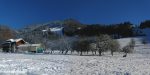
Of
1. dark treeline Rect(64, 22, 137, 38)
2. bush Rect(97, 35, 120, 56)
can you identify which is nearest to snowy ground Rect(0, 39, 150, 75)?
bush Rect(97, 35, 120, 56)

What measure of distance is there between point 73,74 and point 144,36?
92600mm

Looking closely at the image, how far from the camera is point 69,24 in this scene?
143000mm

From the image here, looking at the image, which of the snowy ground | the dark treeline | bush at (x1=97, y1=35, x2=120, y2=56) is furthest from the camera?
the dark treeline

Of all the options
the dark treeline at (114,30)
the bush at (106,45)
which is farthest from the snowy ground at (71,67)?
the dark treeline at (114,30)

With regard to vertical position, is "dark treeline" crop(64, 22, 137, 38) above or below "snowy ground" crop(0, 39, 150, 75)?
above

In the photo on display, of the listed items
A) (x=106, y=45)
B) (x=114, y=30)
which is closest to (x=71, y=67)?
(x=106, y=45)

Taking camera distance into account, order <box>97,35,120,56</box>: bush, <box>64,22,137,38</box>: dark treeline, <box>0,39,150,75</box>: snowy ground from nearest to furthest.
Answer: <box>0,39,150,75</box>: snowy ground < <box>97,35,120,56</box>: bush < <box>64,22,137,38</box>: dark treeline

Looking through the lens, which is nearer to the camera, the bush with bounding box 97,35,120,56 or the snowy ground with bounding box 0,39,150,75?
the snowy ground with bounding box 0,39,150,75

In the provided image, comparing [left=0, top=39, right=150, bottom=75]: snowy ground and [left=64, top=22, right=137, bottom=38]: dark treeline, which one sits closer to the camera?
[left=0, top=39, right=150, bottom=75]: snowy ground

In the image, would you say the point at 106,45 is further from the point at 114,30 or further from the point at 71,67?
the point at 114,30

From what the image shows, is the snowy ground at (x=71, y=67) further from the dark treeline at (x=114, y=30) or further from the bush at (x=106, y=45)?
the dark treeline at (x=114, y=30)

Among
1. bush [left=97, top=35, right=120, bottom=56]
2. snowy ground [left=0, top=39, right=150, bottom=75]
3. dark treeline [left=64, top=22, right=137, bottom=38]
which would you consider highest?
dark treeline [left=64, top=22, right=137, bottom=38]

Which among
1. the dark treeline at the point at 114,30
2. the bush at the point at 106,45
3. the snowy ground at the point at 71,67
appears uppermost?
the dark treeline at the point at 114,30

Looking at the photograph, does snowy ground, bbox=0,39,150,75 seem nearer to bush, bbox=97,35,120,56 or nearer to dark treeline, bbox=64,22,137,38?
bush, bbox=97,35,120,56
